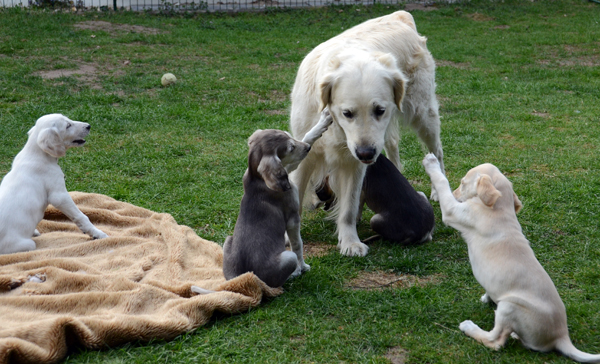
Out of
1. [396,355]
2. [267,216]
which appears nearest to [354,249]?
[267,216]

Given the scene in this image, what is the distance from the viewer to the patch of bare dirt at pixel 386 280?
4.48 metres

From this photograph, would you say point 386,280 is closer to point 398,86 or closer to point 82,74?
point 398,86

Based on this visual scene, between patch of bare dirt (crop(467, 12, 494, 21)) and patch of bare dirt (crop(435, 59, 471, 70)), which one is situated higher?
patch of bare dirt (crop(467, 12, 494, 21))

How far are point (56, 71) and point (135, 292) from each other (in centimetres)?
833

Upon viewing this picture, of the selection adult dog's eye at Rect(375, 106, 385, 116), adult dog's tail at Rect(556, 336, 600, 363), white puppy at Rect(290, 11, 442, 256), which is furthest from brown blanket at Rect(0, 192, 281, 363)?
adult dog's tail at Rect(556, 336, 600, 363)

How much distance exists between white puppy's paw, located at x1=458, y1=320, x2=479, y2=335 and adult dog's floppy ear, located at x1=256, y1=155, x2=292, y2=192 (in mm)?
1428

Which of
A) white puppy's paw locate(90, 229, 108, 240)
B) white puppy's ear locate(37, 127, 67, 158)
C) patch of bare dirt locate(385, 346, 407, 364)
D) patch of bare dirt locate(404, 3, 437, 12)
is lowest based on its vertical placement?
patch of bare dirt locate(385, 346, 407, 364)

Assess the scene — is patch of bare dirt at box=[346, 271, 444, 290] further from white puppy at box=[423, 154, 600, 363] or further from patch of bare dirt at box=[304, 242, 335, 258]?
white puppy at box=[423, 154, 600, 363]

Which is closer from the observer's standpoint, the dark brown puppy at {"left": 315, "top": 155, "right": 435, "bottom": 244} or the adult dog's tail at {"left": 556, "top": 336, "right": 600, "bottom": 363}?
the adult dog's tail at {"left": 556, "top": 336, "right": 600, "bottom": 363}

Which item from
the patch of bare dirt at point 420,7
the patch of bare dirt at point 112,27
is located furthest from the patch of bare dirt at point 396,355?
the patch of bare dirt at point 420,7

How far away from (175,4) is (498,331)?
1541 cm

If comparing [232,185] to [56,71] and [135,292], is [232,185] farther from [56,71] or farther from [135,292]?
[56,71]

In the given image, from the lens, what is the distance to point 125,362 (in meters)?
3.38

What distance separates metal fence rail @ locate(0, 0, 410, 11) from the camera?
15852 mm
